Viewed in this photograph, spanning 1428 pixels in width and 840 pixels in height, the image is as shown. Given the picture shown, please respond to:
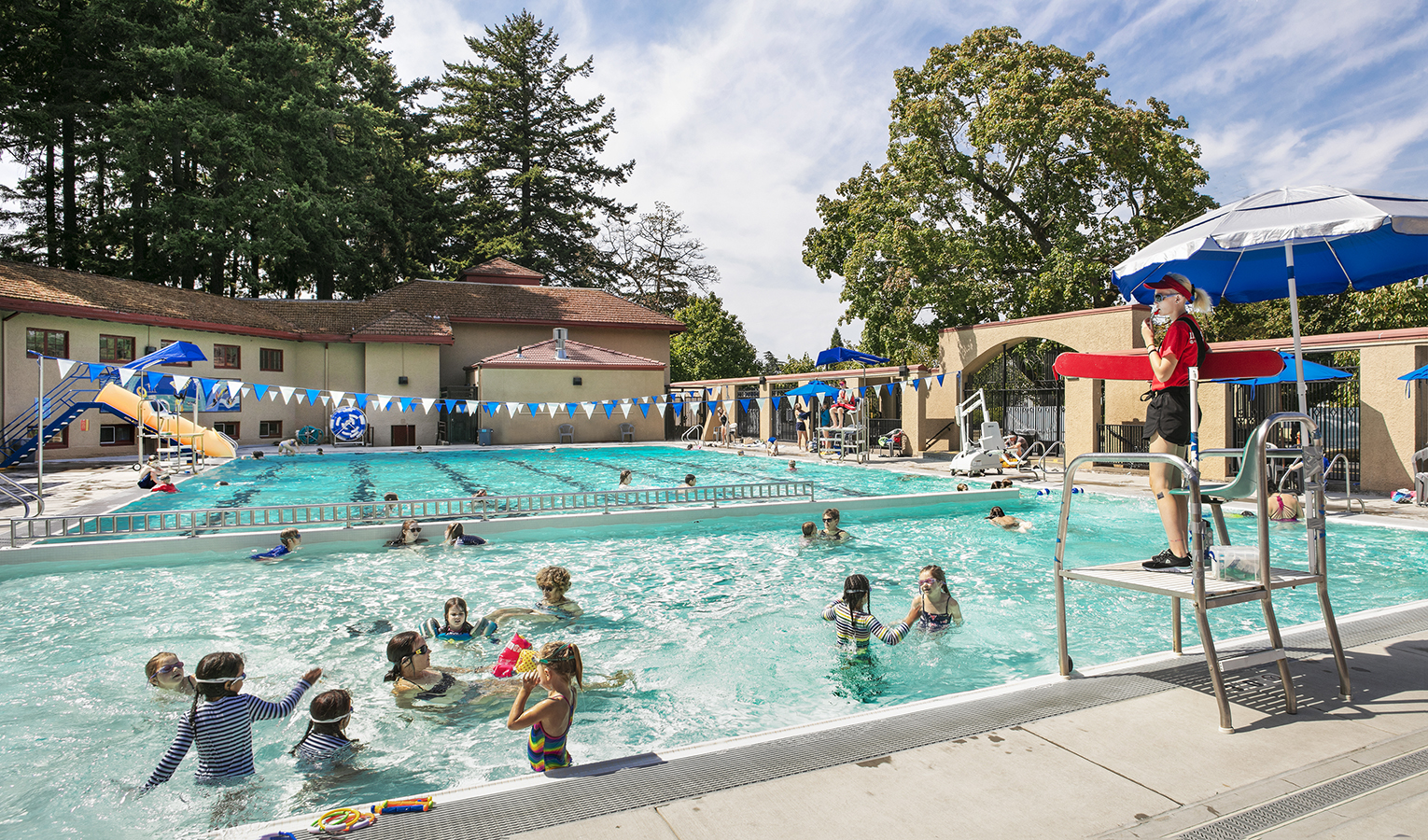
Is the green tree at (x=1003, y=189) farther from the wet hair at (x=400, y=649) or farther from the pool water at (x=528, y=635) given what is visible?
the wet hair at (x=400, y=649)

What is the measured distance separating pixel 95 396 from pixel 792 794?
78.5 ft

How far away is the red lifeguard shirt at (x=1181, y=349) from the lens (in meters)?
4.12

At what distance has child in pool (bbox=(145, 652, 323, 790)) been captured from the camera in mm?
3795

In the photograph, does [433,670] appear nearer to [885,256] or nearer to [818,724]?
[818,724]


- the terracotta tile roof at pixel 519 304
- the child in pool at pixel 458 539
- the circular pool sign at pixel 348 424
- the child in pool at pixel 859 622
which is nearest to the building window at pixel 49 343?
the circular pool sign at pixel 348 424

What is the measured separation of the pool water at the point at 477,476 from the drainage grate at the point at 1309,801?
10.5 meters

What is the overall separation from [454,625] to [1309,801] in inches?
222

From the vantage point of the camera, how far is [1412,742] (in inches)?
123

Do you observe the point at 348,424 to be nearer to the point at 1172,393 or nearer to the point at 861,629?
the point at 861,629

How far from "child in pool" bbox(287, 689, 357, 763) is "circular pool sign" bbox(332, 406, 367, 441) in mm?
24360

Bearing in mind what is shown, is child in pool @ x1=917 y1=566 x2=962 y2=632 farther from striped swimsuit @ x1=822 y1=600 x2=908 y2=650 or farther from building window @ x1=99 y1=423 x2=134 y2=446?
building window @ x1=99 y1=423 x2=134 y2=446

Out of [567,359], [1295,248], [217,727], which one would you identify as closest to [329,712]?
[217,727]

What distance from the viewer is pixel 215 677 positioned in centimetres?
378

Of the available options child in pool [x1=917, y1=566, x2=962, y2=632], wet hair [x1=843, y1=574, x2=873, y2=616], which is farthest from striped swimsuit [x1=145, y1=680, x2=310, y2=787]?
child in pool [x1=917, y1=566, x2=962, y2=632]
